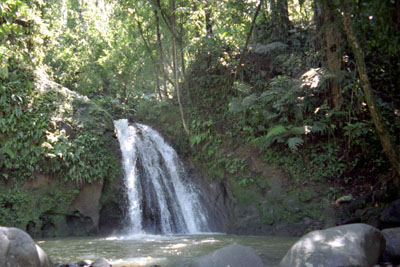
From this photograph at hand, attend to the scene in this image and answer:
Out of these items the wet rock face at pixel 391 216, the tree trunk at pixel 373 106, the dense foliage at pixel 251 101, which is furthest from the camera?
the dense foliage at pixel 251 101

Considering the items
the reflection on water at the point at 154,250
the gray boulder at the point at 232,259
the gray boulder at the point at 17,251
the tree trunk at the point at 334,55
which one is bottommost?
the reflection on water at the point at 154,250

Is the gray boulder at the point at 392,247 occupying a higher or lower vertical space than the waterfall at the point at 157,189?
lower

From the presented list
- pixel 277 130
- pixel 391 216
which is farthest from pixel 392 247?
pixel 277 130

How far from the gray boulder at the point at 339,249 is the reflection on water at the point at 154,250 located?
117cm

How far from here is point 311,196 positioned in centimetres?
961

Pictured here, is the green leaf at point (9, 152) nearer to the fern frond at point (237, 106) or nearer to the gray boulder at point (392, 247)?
the fern frond at point (237, 106)

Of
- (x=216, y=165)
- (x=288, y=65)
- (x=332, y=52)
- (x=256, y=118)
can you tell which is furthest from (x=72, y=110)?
(x=332, y=52)

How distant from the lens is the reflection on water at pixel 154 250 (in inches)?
252

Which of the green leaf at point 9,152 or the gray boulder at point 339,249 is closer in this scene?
the gray boulder at point 339,249

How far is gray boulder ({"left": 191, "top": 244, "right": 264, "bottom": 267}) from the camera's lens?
504 centimetres

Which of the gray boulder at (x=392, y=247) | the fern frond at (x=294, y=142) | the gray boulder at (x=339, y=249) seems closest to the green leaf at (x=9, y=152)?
the fern frond at (x=294, y=142)

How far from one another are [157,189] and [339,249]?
27.2 feet

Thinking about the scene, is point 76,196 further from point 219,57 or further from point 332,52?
point 332,52

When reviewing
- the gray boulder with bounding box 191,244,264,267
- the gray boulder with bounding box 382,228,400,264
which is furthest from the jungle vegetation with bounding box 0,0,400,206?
the gray boulder with bounding box 191,244,264,267
